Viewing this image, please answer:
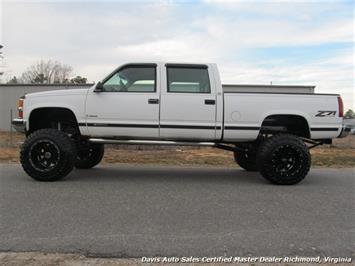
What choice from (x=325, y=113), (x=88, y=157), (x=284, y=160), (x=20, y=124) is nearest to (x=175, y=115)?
(x=284, y=160)

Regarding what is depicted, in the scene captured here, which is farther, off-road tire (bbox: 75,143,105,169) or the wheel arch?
off-road tire (bbox: 75,143,105,169)

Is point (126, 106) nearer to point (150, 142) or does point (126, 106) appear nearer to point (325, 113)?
point (150, 142)

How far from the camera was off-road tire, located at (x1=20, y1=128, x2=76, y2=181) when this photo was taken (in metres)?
6.52

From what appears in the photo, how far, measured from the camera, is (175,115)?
6645 millimetres

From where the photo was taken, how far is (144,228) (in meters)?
4.13

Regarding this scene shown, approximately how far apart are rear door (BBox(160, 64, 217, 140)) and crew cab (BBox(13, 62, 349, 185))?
0.02 m

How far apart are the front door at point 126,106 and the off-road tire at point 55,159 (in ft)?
1.91

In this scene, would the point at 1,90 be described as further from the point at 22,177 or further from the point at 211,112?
the point at 211,112

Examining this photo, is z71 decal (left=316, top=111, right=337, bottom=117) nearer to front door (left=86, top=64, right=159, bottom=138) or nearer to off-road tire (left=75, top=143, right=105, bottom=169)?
front door (left=86, top=64, right=159, bottom=138)

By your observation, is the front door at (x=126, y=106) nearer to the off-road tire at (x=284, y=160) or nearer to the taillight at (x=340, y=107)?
the off-road tire at (x=284, y=160)

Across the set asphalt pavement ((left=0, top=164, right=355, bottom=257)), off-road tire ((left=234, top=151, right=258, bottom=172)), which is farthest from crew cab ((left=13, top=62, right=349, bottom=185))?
off-road tire ((left=234, top=151, right=258, bottom=172))

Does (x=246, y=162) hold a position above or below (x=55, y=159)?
below

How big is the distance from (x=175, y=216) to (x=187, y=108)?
2516 millimetres

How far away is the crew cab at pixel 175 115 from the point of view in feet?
21.6
